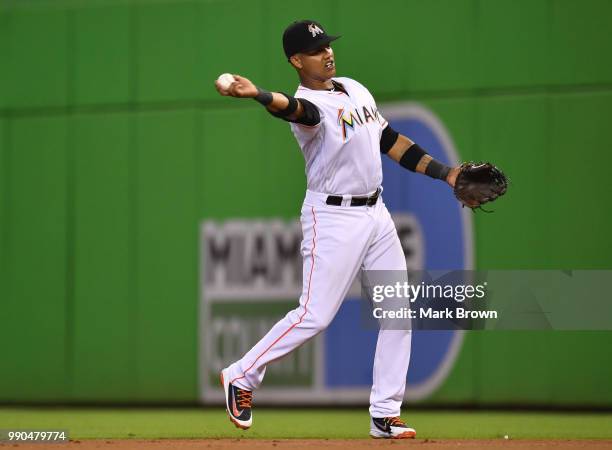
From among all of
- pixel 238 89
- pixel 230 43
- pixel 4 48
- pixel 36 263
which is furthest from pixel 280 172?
pixel 238 89

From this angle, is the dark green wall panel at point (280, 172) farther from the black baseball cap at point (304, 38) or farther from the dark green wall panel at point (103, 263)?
the black baseball cap at point (304, 38)

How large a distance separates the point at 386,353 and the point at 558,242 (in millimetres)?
2308

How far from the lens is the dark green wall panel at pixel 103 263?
7.81 m

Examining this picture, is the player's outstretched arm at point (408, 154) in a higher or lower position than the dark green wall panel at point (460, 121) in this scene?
lower

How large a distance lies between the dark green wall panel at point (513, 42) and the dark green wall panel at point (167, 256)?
82.5 inches

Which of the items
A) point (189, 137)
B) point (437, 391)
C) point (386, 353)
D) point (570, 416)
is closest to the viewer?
point (386, 353)

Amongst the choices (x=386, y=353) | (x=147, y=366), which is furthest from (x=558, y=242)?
(x=147, y=366)

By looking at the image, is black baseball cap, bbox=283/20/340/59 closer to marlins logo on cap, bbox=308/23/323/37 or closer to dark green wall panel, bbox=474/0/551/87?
marlins logo on cap, bbox=308/23/323/37

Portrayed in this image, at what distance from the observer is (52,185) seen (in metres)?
8.00

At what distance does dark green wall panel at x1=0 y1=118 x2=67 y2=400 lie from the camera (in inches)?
313

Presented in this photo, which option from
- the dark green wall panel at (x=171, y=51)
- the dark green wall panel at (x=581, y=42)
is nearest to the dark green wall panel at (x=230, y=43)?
the dark green wall panel at (x=171, y=51)

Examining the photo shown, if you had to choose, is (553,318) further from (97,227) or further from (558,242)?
(97,227)

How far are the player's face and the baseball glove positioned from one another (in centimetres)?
80

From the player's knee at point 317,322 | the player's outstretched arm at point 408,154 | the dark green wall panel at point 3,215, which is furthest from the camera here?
the dark green wall panel at point 3,215
